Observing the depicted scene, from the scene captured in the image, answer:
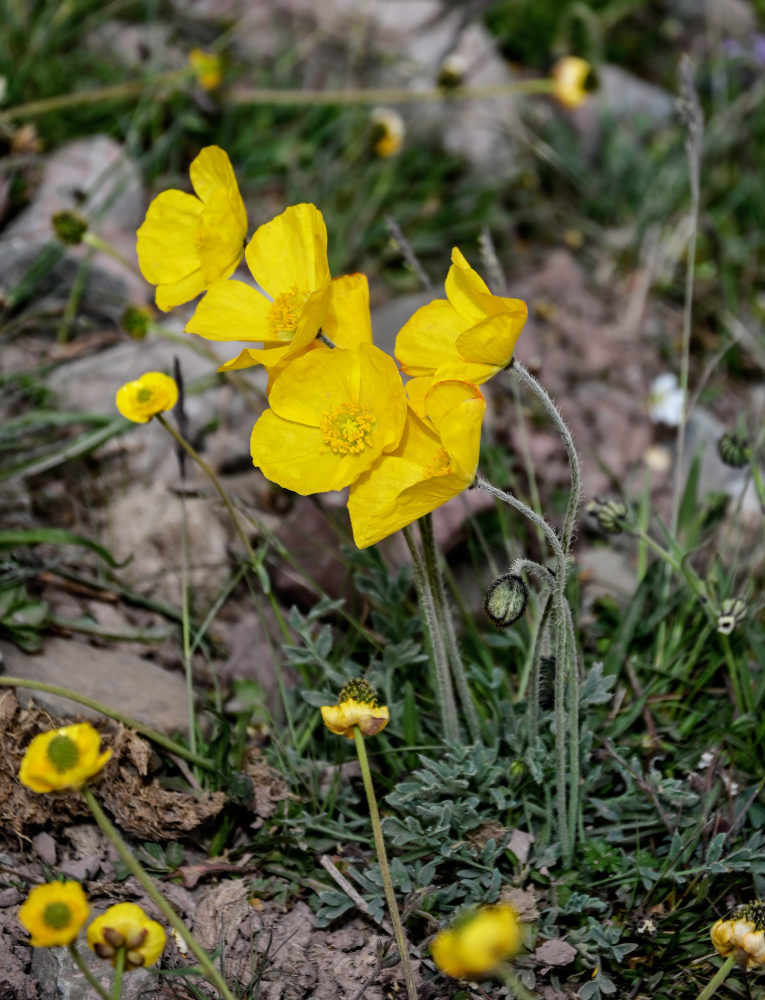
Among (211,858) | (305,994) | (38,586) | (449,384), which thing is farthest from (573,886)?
(38,586)

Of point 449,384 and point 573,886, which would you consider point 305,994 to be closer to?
point 573,886

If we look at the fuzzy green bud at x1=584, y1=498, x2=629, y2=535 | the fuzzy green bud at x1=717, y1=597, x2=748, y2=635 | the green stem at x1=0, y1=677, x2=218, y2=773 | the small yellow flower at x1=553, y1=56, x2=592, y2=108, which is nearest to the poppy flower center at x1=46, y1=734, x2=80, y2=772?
the green stem at x1=0, y1=677, x2=218, y2=773

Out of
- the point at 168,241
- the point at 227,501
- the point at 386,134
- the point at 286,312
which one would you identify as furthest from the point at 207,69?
the point at 286,312

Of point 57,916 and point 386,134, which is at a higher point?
point 386,134

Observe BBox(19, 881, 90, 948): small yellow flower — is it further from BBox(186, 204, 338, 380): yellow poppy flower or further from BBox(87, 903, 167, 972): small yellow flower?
BBox(186, 204, 338, 380): yellow poppy flower

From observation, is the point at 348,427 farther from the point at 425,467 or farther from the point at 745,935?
the point at 745,935

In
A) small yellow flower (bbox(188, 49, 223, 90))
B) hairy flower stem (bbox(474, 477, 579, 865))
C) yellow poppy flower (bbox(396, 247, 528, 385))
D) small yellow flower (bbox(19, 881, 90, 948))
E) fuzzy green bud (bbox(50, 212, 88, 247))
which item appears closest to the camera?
small yellow flower (bbox(19, 881, 90, 948))

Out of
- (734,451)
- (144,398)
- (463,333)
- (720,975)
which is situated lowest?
(720,975)

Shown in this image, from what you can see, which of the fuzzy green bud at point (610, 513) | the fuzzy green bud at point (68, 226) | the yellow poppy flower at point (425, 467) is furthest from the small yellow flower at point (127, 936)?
the fuzzy green bud at point (68, 226)

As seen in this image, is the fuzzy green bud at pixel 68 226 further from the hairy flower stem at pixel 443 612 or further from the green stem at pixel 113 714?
the hairy flower stem at pixel 443 612
